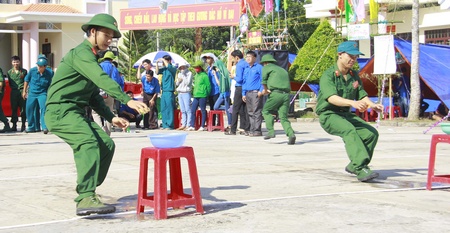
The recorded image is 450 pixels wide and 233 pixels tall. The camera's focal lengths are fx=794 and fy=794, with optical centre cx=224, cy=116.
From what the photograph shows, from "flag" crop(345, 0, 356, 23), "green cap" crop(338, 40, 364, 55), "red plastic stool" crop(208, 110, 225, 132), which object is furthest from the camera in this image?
"flag" crop(345, 0, 356, 23)

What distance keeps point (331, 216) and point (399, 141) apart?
9.63m

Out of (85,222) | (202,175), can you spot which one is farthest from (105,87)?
(202,175)

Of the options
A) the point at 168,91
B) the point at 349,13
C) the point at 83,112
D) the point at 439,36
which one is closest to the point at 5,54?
the point at 439,36

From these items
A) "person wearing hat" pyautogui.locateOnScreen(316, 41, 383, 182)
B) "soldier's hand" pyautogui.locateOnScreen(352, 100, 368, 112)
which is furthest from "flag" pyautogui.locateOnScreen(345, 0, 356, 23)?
"soldier's hand" pyautogui.locateOnScreen(352, 100, 368, 112)

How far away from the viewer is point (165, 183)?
268 inches

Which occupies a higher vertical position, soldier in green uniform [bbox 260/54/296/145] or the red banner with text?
the red banner with text

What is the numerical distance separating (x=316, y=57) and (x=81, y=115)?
18.2 m

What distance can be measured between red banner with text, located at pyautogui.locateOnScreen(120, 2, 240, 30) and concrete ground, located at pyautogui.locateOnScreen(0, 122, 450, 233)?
68.8ft

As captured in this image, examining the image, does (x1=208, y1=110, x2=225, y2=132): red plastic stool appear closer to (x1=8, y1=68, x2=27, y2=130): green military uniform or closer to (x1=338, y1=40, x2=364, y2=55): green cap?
(x1=8, y1=68, x2=27, y2=130): green military uniform

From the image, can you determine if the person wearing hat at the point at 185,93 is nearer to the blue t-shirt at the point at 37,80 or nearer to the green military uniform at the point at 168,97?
the green military uniform at the point at 168,97

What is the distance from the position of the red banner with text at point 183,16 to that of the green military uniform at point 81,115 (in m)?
27.5

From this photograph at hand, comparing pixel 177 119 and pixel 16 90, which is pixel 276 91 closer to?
pixel 177 119

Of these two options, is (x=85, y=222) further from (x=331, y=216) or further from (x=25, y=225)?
(x=331, y=216)

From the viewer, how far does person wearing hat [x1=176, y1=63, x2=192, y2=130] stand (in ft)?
65.5
